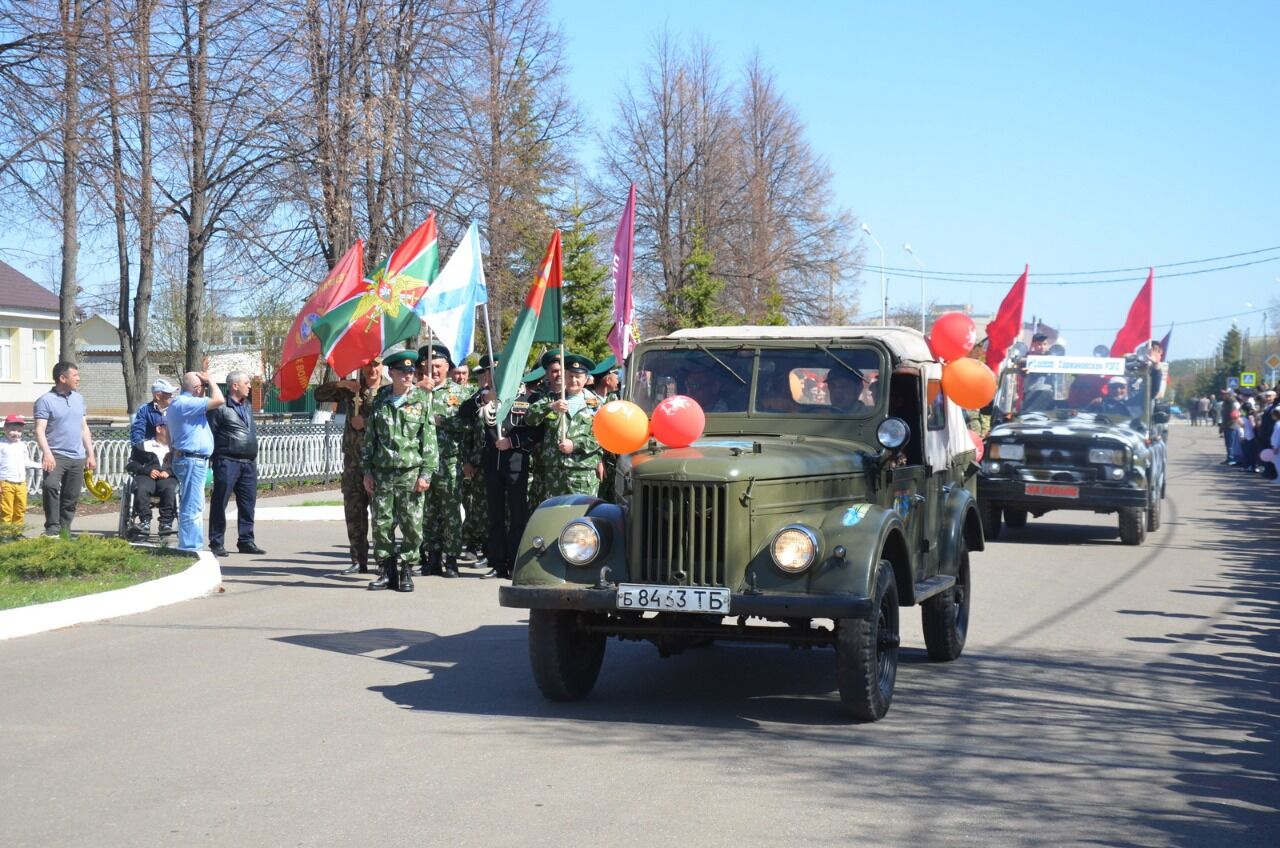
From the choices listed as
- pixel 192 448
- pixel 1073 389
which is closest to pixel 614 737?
pixel 192 448

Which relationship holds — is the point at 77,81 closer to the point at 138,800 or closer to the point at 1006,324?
the point at 1006,324

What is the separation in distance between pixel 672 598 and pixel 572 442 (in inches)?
171

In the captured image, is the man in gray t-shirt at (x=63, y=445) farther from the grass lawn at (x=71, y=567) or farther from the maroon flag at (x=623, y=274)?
the maroon flag at (x=623, y=274)

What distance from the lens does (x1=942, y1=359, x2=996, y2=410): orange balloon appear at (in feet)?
29.1

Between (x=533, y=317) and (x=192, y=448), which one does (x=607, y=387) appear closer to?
(x=533, y=317)

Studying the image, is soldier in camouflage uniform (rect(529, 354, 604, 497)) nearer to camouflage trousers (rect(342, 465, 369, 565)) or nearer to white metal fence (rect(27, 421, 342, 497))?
camouflage trousers (rect(342, 465, 369, 565))

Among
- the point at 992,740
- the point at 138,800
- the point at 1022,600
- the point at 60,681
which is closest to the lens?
the point at 138,800

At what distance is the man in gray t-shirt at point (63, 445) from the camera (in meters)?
14.5

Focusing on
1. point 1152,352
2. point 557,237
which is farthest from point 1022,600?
point 1152,352

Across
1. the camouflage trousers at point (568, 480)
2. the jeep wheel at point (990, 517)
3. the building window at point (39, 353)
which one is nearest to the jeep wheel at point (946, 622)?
the camouflage trousers at point (568, 480)

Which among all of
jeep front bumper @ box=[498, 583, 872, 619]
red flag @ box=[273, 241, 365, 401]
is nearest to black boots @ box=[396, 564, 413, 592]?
red flag @ box=[273, 241, 365, 401]

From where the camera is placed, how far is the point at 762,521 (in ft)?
23.4

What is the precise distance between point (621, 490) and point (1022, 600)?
5.72m

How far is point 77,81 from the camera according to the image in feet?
51.3
